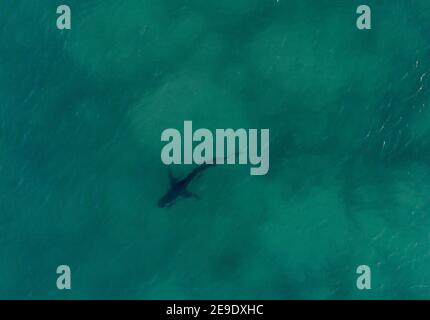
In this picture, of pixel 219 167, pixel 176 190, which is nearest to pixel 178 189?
A: pixel 176 190

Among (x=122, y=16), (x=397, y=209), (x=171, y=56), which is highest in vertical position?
(x=122, y=16)

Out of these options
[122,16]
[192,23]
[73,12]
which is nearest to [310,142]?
→ [192,23]

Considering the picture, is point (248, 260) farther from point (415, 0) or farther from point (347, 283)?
point (415, 0)

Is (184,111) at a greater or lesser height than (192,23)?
lesser

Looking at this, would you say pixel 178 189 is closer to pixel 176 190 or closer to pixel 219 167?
pixel 176 190
